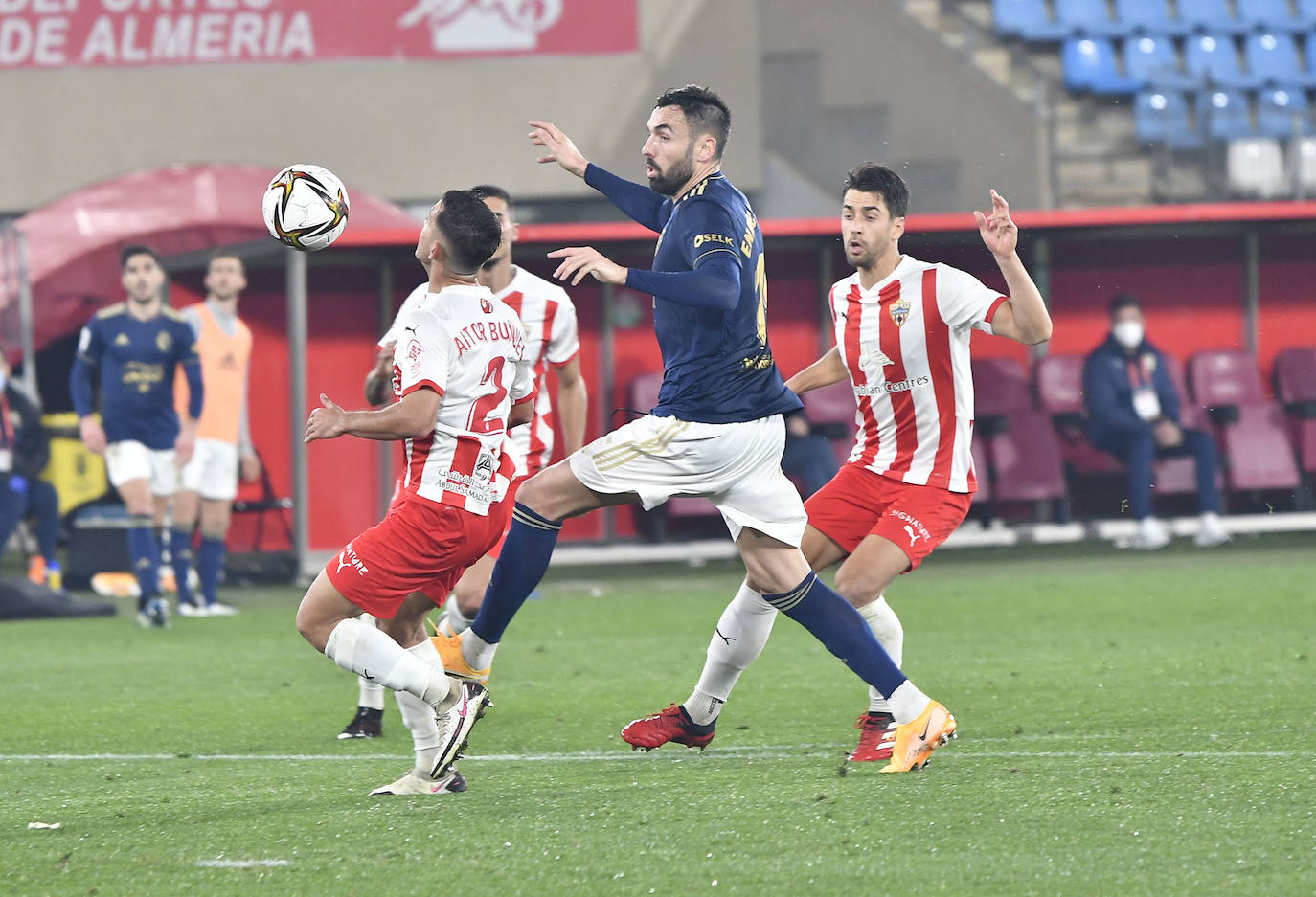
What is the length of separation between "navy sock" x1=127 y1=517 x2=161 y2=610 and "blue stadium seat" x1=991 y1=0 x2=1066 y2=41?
39.4 ft

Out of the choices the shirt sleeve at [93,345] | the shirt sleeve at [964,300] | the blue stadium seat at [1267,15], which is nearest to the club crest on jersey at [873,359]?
the shirt sleeve at [964,300]

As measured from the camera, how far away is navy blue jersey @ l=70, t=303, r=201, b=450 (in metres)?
10.1

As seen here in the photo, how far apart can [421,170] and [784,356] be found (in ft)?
17.4

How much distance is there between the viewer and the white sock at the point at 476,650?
5211 mm

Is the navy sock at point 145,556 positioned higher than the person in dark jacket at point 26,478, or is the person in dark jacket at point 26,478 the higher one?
the person in dark jacket at point 26,478

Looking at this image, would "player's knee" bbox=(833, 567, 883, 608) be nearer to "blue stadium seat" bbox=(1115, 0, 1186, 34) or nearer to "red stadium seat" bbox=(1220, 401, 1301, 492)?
"red stadium seat" bbox=(1220, 401, 1301, 492)

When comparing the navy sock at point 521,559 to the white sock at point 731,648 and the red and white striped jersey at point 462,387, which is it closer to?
the red and white striped jersey at point 462,387

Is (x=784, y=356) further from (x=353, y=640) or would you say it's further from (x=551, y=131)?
(x=353, y=640)

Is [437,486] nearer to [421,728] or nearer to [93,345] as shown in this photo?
[421,728]

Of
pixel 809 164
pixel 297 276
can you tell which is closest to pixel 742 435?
pixel 297 276

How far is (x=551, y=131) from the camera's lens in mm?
5605

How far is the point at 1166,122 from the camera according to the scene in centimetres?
1630

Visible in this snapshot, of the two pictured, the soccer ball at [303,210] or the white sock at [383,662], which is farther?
the soccer ball at [303,210]

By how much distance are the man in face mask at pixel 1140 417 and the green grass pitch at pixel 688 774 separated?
150 inches
